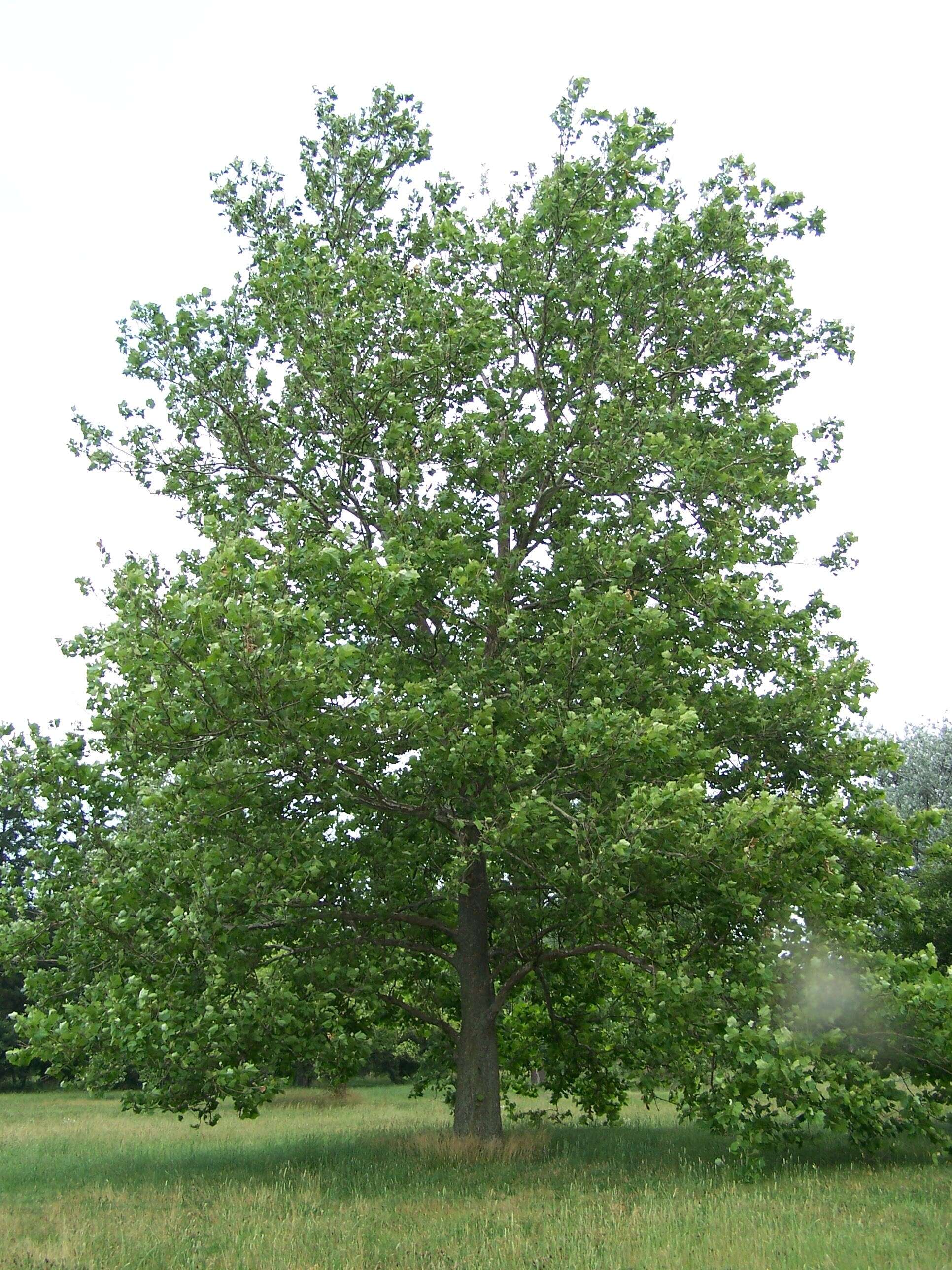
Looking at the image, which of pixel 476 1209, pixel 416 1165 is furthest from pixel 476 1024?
pixel 476 1209

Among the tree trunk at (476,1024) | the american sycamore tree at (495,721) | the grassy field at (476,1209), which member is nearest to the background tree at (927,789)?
the american sycamore tree at (495,721)

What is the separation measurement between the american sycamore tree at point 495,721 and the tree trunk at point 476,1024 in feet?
0.24

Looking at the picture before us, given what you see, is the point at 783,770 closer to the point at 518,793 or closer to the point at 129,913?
the point at 518,793

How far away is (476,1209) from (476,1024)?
491cm

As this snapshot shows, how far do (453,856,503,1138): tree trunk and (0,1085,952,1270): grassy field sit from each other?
0.62m

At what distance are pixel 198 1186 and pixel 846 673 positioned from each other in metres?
12.1

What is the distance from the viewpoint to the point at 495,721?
15.0m

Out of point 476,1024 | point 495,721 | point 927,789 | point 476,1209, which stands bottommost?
point 476,1209

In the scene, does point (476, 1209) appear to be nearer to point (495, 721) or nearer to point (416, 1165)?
point (416, 1165)

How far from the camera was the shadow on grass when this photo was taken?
1362 centimetres

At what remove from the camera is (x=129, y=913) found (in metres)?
13.9

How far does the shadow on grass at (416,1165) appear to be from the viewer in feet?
44.7

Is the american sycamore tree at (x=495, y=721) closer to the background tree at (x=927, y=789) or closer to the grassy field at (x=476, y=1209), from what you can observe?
the grassy field at (x=476, y=1209)

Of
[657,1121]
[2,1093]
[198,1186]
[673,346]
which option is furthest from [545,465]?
[2,1093]
